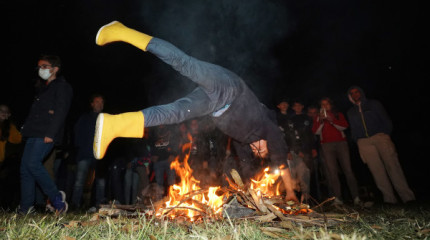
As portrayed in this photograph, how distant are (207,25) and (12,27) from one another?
7450 millimetres

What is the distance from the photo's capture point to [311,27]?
30.8ft

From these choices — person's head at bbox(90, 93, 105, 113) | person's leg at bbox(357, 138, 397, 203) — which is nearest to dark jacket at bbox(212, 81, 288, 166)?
person's leg at bbox(357, 138, 397, 203)

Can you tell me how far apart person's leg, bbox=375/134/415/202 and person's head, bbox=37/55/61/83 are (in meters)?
6.10

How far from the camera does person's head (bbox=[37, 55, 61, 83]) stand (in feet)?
13.1

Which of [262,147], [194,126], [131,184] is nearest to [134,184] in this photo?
[131,184]

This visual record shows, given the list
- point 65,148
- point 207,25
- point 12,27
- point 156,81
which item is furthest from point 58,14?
point 207,25

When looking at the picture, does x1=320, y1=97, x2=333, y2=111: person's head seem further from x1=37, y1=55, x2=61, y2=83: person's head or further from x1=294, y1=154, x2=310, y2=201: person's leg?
x1=37, y1=55, x2=61, y2=83: person's head

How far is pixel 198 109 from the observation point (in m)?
3.04

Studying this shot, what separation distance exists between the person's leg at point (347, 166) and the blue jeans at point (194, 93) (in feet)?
11.0

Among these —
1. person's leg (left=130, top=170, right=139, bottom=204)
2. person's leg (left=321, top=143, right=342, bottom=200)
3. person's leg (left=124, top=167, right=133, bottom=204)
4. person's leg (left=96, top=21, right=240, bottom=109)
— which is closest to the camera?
person's leg (left=96, top=21, right=240, bottom=109)

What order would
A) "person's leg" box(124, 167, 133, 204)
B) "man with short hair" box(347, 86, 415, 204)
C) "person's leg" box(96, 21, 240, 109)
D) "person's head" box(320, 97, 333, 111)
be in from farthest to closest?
"person's leg" box(124, 167, 133, 204) → "person's head" box(320, 97, 333, 111) → "man with short hair" box(347, 86, 415, 204) → "person's leg" box(96, 21, 240, 109)

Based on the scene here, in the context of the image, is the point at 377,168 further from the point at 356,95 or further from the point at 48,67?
the point at 48,67

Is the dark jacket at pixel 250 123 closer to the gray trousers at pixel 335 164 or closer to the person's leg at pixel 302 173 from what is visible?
the gray trousers at pixel 335 164

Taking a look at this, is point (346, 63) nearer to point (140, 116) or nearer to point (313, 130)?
point (313, 130)
